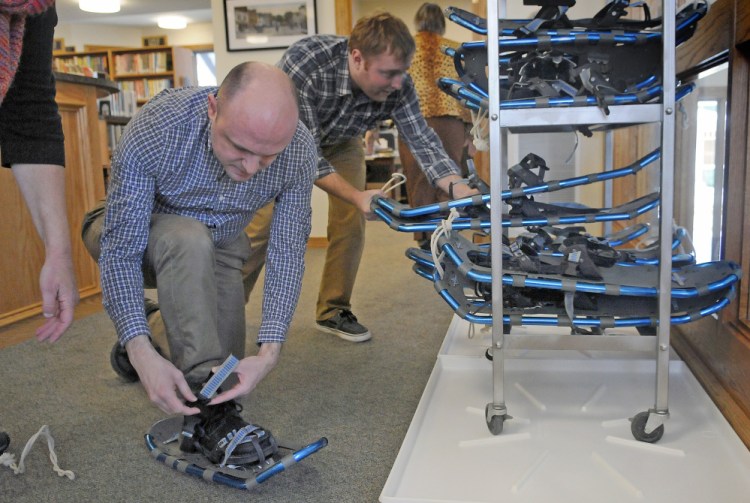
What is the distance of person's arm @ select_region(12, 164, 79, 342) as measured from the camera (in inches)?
42.0

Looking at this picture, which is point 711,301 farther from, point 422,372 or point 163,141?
point 163,141

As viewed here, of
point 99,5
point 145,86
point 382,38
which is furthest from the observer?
point 145,86

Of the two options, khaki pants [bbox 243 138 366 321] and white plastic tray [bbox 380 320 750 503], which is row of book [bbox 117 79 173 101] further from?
white plastic tray [bbox 380 320 750 503]

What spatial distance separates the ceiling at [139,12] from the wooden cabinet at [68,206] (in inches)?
209

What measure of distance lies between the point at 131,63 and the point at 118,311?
8847mm

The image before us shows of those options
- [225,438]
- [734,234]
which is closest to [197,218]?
[225,438]

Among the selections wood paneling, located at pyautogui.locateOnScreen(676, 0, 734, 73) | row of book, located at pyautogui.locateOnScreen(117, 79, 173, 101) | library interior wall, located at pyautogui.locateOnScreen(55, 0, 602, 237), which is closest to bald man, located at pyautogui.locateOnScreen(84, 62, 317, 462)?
wood paneling, located at pyautogui.locateOnScreen(676, 0, 734, 73)

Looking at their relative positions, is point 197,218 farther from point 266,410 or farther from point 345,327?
point 345,327

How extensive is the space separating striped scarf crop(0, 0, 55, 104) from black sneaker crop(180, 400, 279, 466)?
607mm

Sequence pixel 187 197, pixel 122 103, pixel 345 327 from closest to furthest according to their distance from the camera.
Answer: pixel 187 197
pixel 345 327
pixel 122 103

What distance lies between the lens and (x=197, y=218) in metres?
1.43

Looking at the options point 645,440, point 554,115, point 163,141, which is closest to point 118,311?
point 163,141

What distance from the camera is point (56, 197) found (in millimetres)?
1089

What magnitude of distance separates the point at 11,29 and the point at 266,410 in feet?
2.97
